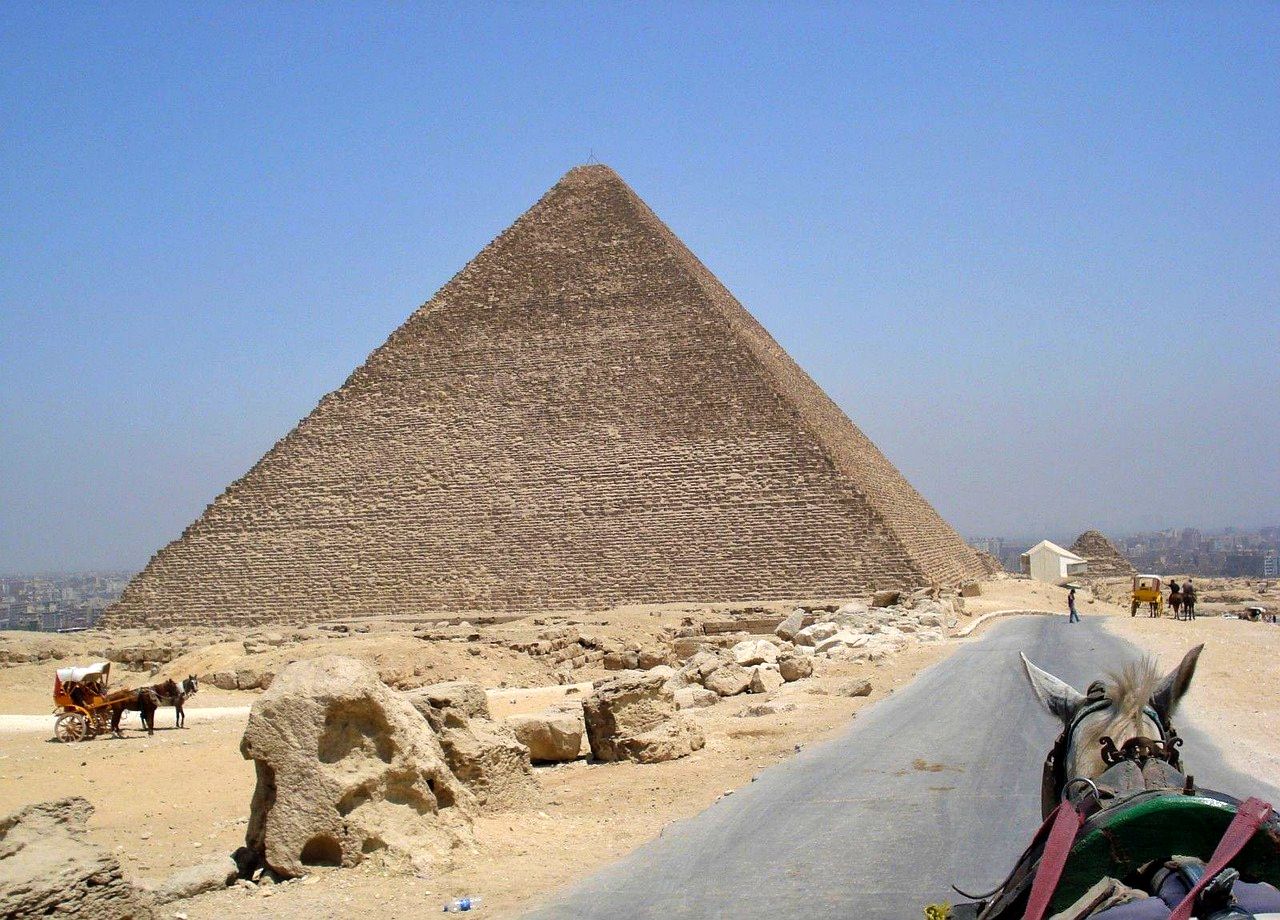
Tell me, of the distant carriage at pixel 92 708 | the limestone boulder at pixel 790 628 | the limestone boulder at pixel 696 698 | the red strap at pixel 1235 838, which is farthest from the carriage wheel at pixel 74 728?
the red strap at pixel 1235 838

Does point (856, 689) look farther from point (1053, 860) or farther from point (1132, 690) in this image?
point (1053, 860)

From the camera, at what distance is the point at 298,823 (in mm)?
4691

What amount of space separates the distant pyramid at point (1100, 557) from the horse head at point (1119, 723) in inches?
2201

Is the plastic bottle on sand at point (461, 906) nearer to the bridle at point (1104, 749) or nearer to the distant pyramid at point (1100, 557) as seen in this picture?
the bridle at point (1104, 749)

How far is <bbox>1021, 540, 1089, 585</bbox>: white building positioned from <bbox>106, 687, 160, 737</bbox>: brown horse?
46359 mm

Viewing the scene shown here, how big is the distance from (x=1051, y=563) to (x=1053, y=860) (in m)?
53.7

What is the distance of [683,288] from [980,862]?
4544 centimetres

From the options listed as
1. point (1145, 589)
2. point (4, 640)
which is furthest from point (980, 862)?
point (4, 640)

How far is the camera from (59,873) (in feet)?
12.2

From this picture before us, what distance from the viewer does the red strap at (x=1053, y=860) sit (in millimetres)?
1933

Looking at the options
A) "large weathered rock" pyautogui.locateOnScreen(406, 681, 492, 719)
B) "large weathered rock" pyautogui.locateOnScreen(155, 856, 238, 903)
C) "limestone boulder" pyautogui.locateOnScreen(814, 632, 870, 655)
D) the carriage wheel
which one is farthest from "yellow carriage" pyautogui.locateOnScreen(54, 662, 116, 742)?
"limestone boulder" pyautogui.locateOnScreen(814, 632, 870, 655)

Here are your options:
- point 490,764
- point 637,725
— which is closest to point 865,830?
point 490,764

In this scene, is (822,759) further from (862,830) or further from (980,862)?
(980,862)

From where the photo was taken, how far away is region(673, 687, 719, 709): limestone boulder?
404 inches
